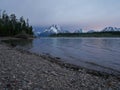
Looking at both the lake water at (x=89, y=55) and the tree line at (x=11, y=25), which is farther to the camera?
the tree line at (x=11, y=25)

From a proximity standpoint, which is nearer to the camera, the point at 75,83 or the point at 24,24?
the point at 75,83

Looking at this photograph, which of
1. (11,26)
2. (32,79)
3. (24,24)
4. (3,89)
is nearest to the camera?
(3,89)

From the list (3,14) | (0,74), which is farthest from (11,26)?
(0,74)

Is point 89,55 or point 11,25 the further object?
point 11,25

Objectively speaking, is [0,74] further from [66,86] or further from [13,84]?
[66,86]

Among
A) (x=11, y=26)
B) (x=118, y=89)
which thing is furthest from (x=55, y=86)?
(x=11, y=26)

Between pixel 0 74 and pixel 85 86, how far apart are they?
544 cm

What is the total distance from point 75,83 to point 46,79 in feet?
6.27

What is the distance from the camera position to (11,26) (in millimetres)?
122938

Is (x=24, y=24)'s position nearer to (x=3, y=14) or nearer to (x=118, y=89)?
(x=3, y=14)

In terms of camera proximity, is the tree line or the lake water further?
the tree line

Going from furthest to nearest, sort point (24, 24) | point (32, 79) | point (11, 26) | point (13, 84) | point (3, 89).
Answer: point (24, 24), point (11, 26), point (32, 79), point (13, 84), point (3, 89)

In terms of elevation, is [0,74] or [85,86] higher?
[0,74]

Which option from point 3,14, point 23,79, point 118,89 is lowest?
point 118,89
